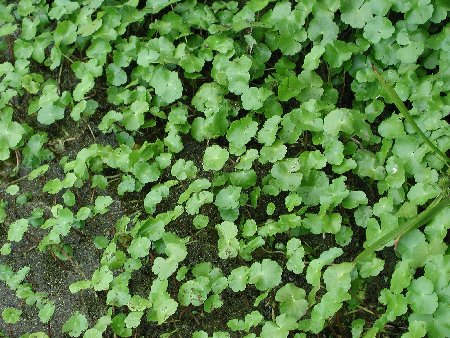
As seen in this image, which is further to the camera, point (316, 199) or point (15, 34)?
point (15, 34)

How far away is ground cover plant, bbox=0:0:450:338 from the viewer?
8.13 ft

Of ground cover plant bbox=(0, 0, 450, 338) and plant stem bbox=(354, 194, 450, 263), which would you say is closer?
plant stem bbox=(354, 194, 450, 263)

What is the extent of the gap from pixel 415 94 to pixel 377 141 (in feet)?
0.87

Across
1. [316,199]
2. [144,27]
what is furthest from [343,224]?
[144,27]

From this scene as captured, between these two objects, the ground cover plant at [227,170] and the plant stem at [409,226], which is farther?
the ground cover plant at [227,170]

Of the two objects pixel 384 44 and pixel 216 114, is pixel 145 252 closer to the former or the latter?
pixel 216 114

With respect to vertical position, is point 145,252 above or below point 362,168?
below

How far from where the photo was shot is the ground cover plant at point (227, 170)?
8.13ft

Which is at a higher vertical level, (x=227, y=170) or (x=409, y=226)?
(x=409, y=226)

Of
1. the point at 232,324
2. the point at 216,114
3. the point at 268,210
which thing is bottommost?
the point at 232,324

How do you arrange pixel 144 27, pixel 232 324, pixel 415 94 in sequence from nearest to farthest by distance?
pixel 232 324 → pixel 415 94 → pixel 144 27

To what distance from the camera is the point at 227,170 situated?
111 inches

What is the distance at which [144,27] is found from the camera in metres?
3.30

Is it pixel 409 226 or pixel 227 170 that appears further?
pixel 227 170
